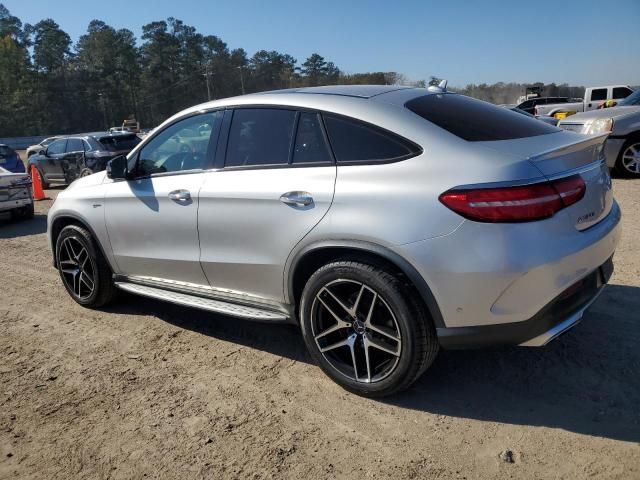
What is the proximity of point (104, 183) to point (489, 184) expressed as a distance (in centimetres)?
322

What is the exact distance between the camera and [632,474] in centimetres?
221

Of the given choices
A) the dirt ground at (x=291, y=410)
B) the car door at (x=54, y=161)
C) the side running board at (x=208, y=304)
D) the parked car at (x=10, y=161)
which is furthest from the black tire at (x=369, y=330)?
the parked car at (x=10, y=161)

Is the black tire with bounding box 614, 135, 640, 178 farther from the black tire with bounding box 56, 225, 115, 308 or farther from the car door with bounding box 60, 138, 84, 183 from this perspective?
→ the car door with bounding box 60, 138, 84, 183

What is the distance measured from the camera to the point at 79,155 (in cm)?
1416

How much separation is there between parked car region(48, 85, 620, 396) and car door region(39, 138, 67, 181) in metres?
12.4

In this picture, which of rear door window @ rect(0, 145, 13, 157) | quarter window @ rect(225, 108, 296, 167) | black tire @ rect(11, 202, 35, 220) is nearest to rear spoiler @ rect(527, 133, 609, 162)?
quarter window @ rect(225, 108, 296, 167)

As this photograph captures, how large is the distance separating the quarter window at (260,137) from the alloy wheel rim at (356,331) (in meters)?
0.90

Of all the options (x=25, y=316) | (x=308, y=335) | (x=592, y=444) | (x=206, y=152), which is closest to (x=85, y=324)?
(x=25, y=316)

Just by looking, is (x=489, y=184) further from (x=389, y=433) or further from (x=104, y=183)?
(x=104, y=183)

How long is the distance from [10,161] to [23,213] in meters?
5.32

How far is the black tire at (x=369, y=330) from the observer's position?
2.65 metres

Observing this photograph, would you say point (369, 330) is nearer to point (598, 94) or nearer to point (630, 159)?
point (630, 159)

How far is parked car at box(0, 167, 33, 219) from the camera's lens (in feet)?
32.1

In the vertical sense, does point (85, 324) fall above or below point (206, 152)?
below
